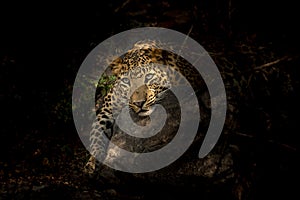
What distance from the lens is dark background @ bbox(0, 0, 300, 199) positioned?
3.40 m

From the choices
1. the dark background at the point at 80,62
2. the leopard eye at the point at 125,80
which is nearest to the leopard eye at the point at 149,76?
the leopard eye at the point at 125,80

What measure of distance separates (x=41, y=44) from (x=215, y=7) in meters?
2.55

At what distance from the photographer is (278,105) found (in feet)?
11.5

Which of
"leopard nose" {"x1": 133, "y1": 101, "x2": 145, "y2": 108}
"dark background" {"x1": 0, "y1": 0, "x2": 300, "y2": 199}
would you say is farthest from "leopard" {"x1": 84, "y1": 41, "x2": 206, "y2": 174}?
"dark background" {"x1": 0, "y1": 0, "x2": 300, "y2": 199}

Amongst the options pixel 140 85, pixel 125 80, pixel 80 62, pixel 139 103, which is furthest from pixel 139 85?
pixel 80 62

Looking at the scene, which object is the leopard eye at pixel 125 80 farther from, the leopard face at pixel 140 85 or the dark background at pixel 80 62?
the dark background at pixel 80 62

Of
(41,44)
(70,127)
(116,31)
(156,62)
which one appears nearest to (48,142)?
(70,127)

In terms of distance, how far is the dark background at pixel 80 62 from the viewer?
340 centimetres

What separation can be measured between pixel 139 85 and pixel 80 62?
7.17 ft

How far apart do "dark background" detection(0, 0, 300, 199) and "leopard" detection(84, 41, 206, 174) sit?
0.60 meters

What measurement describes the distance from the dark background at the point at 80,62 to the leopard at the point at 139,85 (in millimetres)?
598

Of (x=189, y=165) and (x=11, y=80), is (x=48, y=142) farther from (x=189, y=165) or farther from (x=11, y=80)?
(x=189, y=165)

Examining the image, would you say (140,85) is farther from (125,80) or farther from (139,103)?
(139,103)

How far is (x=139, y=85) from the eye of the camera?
16.6ft
